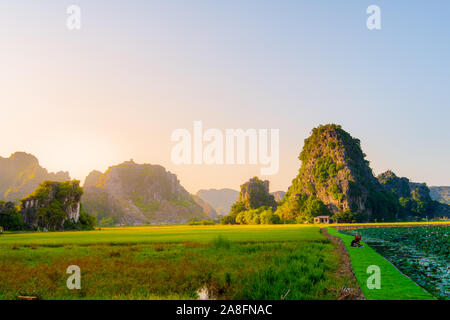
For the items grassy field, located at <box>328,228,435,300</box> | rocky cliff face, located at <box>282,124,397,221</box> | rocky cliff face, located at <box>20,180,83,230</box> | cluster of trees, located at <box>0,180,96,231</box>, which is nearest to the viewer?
grassy field, located at <box>328,228,435,300</box>

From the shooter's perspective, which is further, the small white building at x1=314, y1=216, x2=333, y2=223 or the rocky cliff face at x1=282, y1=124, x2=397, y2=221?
the rocky cliff face at x1=282, y1=124, x2=397, y2=221

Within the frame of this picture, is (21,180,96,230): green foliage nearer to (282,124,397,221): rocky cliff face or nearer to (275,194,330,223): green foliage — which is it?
(275,194,330,223): green foliage

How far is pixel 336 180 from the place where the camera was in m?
153

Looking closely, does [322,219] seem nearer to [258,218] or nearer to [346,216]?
[346,216]

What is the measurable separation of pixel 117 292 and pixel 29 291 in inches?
166

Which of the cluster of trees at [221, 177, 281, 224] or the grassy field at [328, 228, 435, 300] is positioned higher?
the grassy field at [328, 228, 435, 300]

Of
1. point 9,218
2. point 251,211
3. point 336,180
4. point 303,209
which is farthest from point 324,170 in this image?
point 9,218

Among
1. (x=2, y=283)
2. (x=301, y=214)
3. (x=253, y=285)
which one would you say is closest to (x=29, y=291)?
(x=2, y=283)

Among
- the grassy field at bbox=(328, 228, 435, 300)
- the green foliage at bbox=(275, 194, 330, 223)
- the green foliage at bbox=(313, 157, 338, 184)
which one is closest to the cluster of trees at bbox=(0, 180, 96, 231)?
the green foliage at bbox=(275, 194, 330, 223)

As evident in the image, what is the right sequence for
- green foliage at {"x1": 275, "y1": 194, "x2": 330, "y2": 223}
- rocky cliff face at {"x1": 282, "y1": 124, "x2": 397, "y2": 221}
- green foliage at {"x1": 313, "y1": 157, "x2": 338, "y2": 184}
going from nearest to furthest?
1. green foliage at {"x1": 275, "y1": 194, "x2": 330, "y2": 223}
2. rocky cliff face at {"x1": 282, "y1": 124, "x2": 397, "y2": 221}
3. green foliage at {"x1": 313, "y1": 157, "x2": 338, "y2": 184}

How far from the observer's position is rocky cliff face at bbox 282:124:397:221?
145 meters

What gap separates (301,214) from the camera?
14338 cm

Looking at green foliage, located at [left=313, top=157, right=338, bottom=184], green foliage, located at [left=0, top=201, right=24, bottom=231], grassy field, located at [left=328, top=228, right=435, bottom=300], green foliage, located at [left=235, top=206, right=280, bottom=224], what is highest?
green foliage, located at [left=313, top=157, right=338, bottom=184]
